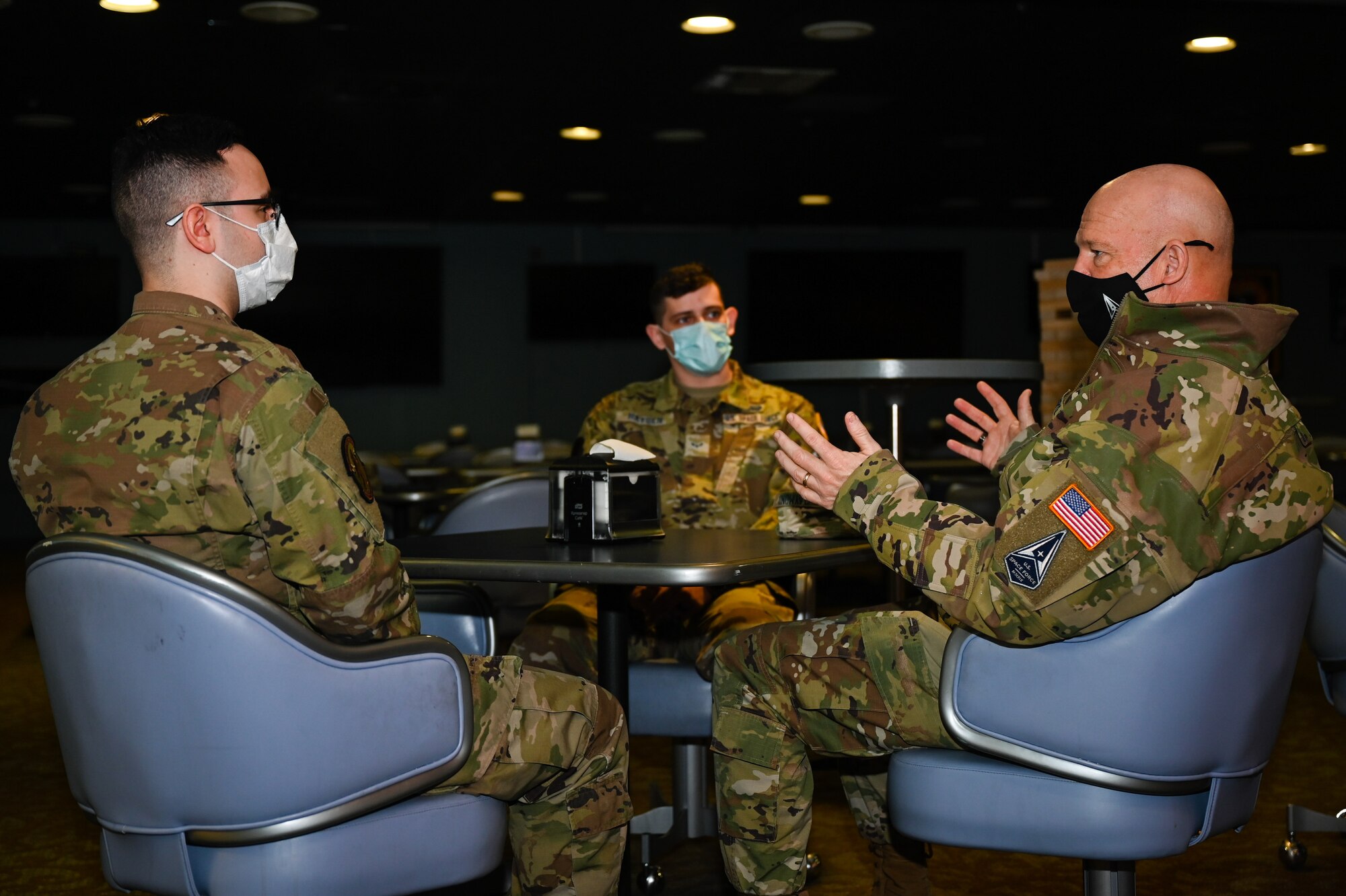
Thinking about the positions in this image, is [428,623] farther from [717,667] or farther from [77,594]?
[77,594]

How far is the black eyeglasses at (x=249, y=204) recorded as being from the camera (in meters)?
1.64

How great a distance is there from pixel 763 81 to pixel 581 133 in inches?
62.4

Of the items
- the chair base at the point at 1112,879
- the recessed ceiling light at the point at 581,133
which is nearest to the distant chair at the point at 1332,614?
the chair base at the point at 1112,879

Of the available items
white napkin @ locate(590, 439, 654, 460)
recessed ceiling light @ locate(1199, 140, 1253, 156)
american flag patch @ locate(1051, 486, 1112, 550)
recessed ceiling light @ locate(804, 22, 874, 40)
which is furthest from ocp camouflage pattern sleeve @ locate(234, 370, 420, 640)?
recessed ceiling light @ locate(1199, 140, 1253, 156)

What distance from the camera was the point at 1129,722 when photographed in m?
1.44

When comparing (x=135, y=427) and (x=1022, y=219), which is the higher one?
(x=1022, y=219)

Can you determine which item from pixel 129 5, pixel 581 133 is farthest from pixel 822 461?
pixel 581 133

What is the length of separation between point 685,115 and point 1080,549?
5599 mm

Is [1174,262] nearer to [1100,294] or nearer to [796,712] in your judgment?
[1100,294]

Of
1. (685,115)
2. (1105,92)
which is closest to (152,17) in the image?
(685,115)

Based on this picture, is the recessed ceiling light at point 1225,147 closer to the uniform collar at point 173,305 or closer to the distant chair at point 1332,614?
the distant chair at point 1332,614

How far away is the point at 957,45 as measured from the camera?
5.29 meters

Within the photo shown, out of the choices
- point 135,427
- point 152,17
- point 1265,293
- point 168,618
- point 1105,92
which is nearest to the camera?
point 168,618

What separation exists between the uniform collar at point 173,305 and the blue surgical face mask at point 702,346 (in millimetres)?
1635
